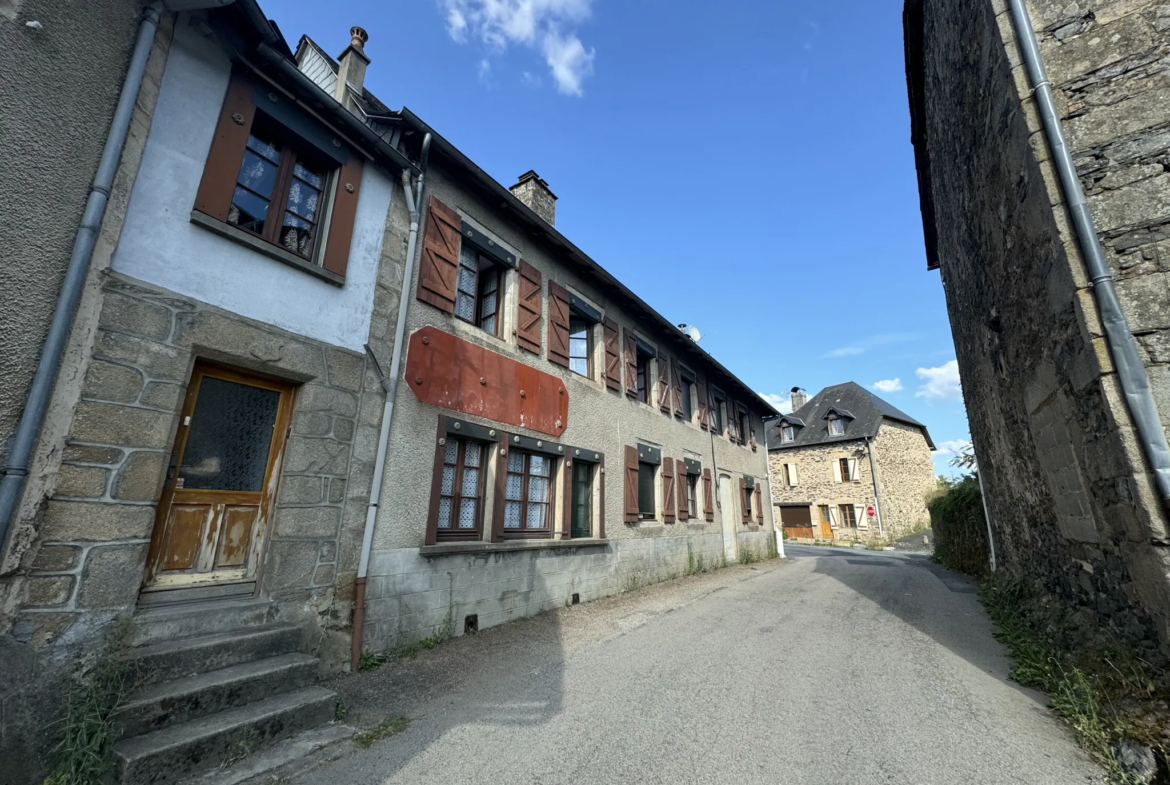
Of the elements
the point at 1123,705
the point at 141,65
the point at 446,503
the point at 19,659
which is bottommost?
the point at 1123,705

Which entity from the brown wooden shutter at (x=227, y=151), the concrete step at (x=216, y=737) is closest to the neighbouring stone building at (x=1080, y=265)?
the concrete step at (x=216, y=737)

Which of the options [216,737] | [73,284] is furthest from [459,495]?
[73,284]

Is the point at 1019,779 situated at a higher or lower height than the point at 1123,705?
lower

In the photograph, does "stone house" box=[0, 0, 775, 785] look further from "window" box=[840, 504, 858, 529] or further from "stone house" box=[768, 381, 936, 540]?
"window" box=[840, 504, 858, 529]

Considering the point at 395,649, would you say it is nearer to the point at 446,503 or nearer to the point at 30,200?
the point at 446,503

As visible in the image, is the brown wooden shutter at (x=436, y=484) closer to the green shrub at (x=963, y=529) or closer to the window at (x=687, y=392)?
the window at (x=687, y=392)

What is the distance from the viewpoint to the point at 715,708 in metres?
3.46

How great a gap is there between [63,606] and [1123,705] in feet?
20.3

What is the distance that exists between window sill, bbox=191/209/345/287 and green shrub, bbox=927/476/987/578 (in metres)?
12.0

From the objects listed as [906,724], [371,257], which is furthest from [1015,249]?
[371,257]

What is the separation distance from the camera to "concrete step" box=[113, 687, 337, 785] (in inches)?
96.7

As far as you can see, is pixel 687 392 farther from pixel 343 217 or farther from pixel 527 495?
pixel 343 217

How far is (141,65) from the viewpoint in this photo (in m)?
3.39

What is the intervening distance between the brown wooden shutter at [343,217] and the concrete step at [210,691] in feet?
10.6
